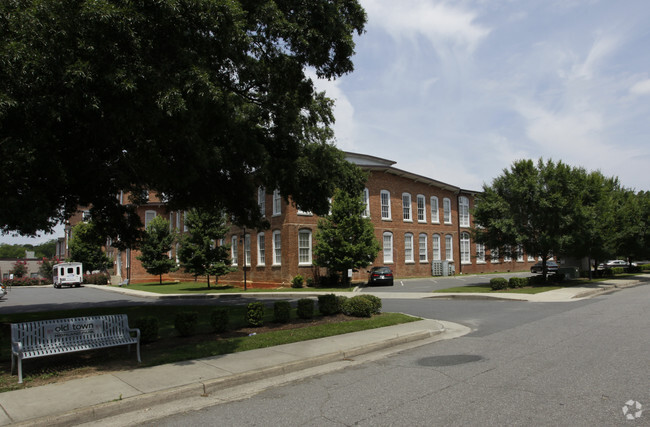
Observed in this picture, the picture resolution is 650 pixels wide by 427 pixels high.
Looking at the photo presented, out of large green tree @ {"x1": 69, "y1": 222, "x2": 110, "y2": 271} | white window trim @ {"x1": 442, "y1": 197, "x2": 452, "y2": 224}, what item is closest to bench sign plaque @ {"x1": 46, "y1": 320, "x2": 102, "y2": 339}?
white window trim @ {"x1": 442, "y1": 197, "x2": 452, "y2": 224}

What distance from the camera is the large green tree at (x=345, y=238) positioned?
29.5 metres

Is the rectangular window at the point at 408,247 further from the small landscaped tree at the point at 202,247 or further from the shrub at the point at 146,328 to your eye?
the shrub at the point at 146,328

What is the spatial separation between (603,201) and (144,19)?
92.3 feet

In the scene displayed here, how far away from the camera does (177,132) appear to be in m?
8.09

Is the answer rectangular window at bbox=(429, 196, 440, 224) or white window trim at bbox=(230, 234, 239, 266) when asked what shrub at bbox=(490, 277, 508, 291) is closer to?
rectangular window at bbox=(429, 196, 440, 224)

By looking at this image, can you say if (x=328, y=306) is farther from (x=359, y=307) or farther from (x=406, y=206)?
(x=406, y=206)

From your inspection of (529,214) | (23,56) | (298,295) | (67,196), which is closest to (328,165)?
(67,196)

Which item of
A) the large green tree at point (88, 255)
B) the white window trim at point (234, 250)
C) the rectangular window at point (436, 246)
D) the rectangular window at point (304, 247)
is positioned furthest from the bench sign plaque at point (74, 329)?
the large green tree at point (88, 255)

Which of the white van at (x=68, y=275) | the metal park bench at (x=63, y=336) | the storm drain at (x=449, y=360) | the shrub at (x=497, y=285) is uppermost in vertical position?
the metal park bench at (x=63, y=336)

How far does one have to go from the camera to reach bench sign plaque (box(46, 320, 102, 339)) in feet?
24.0

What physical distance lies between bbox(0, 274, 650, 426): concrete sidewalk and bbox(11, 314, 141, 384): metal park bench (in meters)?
0.72

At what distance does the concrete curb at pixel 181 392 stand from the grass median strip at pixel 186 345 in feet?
5.01

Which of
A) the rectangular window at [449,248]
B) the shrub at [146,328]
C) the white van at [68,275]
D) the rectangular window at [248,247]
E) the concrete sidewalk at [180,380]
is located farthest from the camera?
the white van at [68,275]

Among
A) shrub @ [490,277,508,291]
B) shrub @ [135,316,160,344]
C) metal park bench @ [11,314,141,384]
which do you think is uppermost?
metal park bench @ [11,314,141,384]
